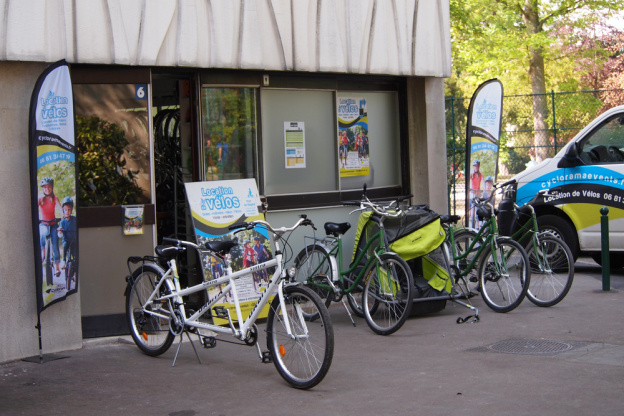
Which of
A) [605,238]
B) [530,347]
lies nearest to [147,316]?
[530,347]

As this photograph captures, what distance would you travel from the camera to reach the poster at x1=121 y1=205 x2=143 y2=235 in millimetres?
8094

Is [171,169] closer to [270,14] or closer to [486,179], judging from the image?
[270,14]

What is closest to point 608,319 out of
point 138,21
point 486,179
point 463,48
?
point 486,179

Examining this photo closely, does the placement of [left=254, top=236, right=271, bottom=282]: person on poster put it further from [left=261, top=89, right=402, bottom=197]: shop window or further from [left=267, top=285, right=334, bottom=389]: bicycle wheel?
[left=267, top=285, right=334, bottom=389]: bicycle wheel

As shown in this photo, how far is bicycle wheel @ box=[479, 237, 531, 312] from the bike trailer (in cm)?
47

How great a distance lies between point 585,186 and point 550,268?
8.38 feet

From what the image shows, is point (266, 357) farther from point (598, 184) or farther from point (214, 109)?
point (598, 184)

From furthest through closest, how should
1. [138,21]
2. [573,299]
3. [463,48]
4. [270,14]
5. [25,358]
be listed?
[463,48] < [573,299] < [270,14] < [138,21] < [25,358]

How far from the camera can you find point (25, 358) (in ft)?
23.9

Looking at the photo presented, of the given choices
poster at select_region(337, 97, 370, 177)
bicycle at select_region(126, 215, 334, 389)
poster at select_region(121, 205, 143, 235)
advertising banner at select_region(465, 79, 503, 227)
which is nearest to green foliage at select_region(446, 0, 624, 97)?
advertising banner at select_region(465, 79, 503, 227)

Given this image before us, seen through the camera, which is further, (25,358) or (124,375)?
(25,358)

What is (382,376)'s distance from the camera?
251 inches

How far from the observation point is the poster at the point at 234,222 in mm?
8312

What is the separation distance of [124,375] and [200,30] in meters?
3.66
